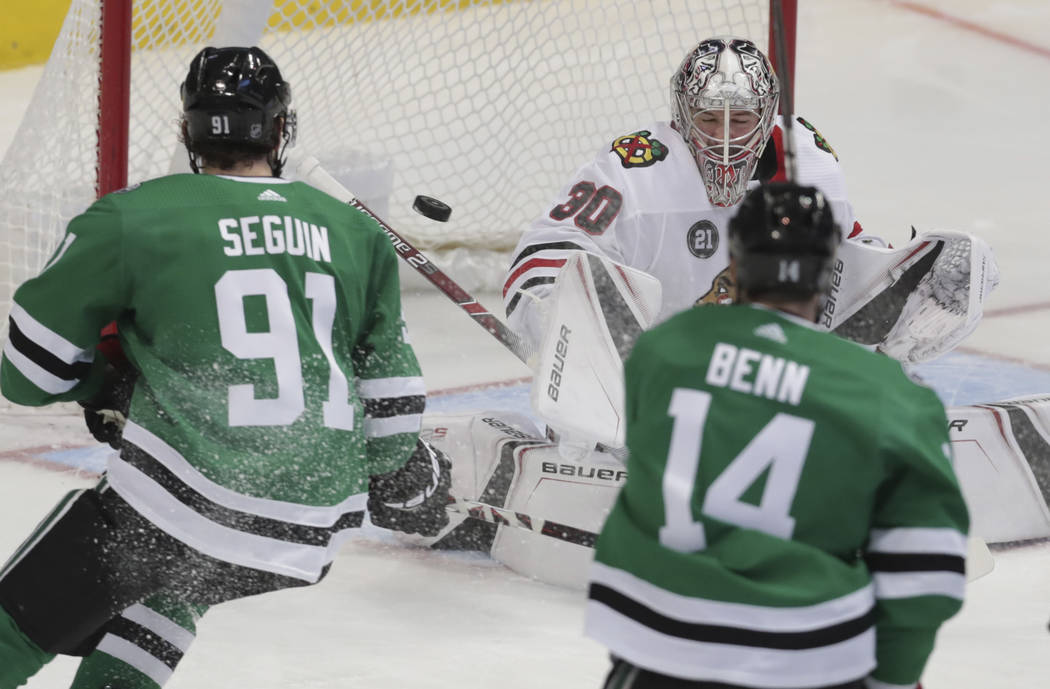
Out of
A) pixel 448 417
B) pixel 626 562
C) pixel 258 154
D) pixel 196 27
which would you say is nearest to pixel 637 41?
pixel 196 27

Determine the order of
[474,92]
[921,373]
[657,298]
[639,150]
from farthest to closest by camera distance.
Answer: [474,92], [921,373], [639,150], [657,298]

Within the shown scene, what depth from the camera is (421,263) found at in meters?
3.16

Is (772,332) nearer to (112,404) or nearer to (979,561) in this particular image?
(112,404)

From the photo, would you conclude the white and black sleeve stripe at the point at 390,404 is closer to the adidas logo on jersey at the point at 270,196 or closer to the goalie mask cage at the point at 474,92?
the adidas logo on jersey at the point at 270,196

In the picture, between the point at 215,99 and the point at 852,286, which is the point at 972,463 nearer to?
the point at 852,286

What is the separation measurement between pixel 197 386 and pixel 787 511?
76 centimetres

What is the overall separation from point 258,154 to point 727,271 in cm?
128

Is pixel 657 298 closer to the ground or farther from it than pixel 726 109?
closer to the ground

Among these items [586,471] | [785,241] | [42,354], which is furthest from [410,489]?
[785,241]

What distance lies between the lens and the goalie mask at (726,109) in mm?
2979

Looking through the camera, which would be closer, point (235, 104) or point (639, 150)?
point (235, 104)

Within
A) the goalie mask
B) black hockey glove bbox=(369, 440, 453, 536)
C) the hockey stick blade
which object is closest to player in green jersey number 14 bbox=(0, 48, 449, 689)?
black hockey glove bbox=(369, 440, 453, 536)

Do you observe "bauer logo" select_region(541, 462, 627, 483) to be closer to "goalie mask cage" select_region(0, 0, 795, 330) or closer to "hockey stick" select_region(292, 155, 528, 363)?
"hockey stick" select_region(292, 155, 528, 363)

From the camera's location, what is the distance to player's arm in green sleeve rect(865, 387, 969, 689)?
1465 millimetres
